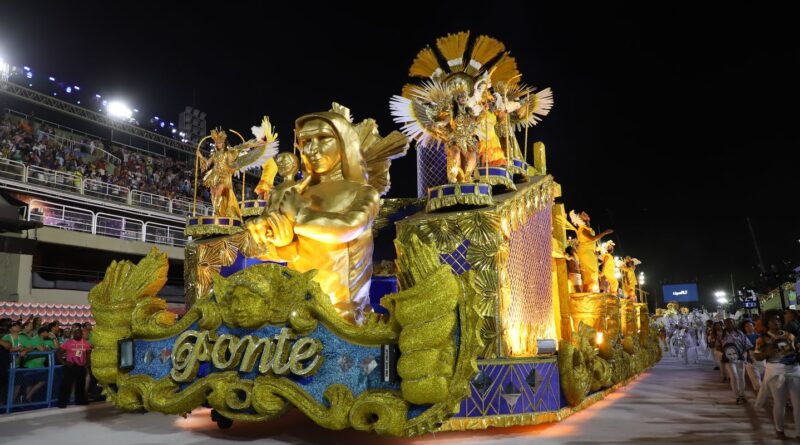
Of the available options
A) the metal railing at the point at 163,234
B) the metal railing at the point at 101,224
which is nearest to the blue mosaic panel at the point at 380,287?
the metal railing at the point at 101,224

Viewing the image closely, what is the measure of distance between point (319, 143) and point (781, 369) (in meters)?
4.96

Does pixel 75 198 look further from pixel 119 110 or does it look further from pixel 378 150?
pixel 378 150

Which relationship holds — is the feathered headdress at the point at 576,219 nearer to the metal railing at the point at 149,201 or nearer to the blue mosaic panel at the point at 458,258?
the blue mosaic panel at the point at 458,258

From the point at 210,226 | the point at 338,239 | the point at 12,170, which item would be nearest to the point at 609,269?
the point at 210,226

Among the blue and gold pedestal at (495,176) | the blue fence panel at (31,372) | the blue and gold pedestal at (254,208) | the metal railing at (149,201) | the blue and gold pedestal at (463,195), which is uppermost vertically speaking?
the metal railing at (149,201)

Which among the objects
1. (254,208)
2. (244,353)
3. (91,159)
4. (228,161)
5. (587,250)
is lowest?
(244,353)

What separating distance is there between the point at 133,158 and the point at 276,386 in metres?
23.4

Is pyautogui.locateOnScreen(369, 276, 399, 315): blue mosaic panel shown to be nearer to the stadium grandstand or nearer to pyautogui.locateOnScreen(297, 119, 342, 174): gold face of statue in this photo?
pyautogui.locateOnScreen(297, 119, 342, 174): gold face of statue

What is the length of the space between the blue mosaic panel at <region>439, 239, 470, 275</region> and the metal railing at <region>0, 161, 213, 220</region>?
1607 cm

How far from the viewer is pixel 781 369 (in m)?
5.21

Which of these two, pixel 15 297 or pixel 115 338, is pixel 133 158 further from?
pixel 115 338

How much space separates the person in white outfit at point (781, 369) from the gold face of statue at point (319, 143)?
15.2ft

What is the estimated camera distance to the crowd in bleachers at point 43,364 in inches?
293

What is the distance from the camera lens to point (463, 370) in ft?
12.9
